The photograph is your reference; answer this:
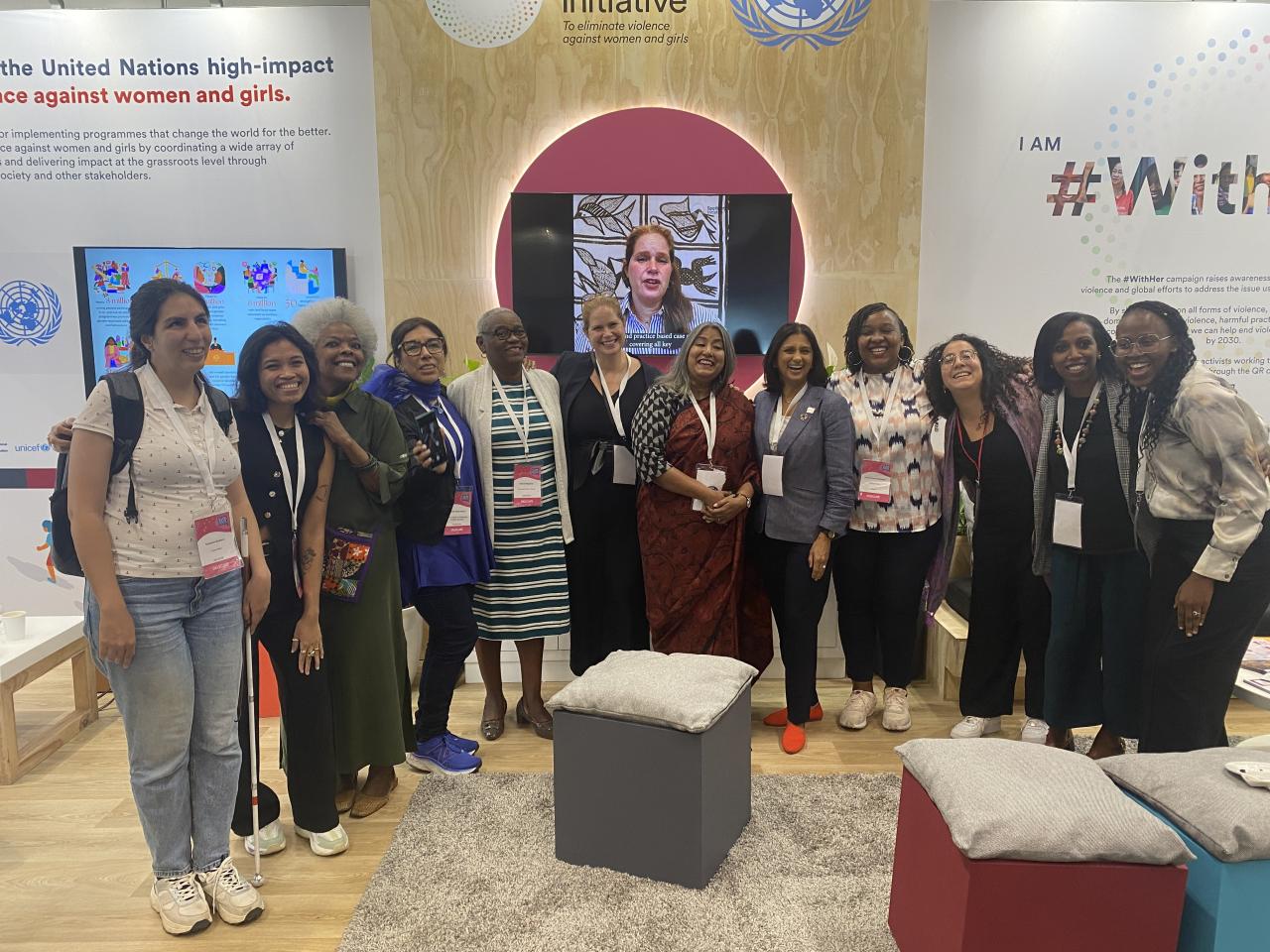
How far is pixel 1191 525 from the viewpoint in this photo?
100 inches

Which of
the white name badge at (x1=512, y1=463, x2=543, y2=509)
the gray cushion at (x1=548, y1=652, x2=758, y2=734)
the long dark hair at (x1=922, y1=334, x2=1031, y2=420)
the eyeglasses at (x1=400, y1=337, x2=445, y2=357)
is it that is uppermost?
the eyeglasses at (x1=400, y1=337, x2=445, y2=357)

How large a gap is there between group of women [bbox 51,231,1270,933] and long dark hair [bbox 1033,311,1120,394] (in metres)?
0.01

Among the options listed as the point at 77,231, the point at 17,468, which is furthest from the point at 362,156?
the point at 17,468

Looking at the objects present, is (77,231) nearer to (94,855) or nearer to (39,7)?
(39,7)

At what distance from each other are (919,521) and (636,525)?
3.60ft

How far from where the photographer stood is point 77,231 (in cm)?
450

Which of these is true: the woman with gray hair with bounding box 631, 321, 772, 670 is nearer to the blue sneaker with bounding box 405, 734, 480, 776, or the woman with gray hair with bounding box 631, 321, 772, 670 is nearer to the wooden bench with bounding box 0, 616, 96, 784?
the blue sneaker with bounding box 405, 734, 480, 776

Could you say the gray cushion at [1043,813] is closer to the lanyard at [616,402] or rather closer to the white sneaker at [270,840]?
the lanyard at [616,402]

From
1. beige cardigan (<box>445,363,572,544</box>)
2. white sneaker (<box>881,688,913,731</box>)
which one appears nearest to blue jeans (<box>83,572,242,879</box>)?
beige cardigan (<box>445,363,572,544</box>)

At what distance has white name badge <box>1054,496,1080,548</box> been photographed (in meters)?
2.86

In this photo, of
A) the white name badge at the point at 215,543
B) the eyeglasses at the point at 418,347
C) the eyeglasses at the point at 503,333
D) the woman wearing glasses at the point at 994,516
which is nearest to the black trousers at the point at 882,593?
the woman wearing glasses at the point at 994,516

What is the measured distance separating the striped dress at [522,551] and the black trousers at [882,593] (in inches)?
44.7

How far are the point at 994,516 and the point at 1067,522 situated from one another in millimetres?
291

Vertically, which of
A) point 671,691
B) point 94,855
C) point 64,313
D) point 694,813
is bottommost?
point 94,855
